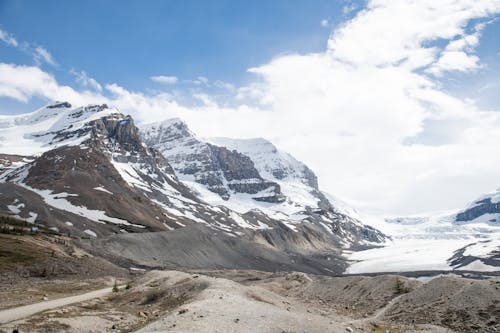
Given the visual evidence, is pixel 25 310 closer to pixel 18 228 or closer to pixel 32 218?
pixel 18 228

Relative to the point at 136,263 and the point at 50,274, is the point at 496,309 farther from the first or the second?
the point at 136,263

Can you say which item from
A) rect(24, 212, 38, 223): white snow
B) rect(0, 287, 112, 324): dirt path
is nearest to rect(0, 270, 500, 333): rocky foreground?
rect(0, 287, 112, 324): dirt path

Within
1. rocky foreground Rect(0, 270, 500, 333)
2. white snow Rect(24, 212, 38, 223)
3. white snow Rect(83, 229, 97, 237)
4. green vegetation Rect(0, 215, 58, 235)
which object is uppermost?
white snow Rect(24, 212, 38, 223)

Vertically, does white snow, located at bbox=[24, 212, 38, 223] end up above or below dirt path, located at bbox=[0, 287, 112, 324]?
above

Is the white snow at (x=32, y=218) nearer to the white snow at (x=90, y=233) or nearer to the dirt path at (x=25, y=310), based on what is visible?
the white snow at (x=90, y=233)

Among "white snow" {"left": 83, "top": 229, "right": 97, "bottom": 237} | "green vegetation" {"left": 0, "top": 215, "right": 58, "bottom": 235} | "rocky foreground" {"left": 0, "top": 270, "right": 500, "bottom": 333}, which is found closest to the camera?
"rocky foreground" {"left": 0, "top": 270, "right": 500, "bottom": 333}

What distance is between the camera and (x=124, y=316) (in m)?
46.8

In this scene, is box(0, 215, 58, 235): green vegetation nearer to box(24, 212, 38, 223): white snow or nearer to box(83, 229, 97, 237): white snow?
box(24, 212, 38, 223): white snow

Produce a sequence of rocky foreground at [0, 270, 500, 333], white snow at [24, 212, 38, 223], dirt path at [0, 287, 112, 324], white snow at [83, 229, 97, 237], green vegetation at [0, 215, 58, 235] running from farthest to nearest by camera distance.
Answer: white snow at [83, 229, 97, 237] < white snow at [24, 212, 38, 223] < green vegetation at [0, 215, 58, 235] < dirt path at [0, 287, 112, 324] < rocky foreground at [0, 270, 500, 333]

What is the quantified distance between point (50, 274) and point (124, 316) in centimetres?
5059

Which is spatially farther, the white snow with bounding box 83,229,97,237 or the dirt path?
the white snow with bounding box 83,229,97,237

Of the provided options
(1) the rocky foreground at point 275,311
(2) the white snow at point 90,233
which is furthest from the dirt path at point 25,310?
(2) the white snow at point 90,233

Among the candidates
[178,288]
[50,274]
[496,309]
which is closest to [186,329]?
[496,309]

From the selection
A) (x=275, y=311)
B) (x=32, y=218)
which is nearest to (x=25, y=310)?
(x=275, y=311)
